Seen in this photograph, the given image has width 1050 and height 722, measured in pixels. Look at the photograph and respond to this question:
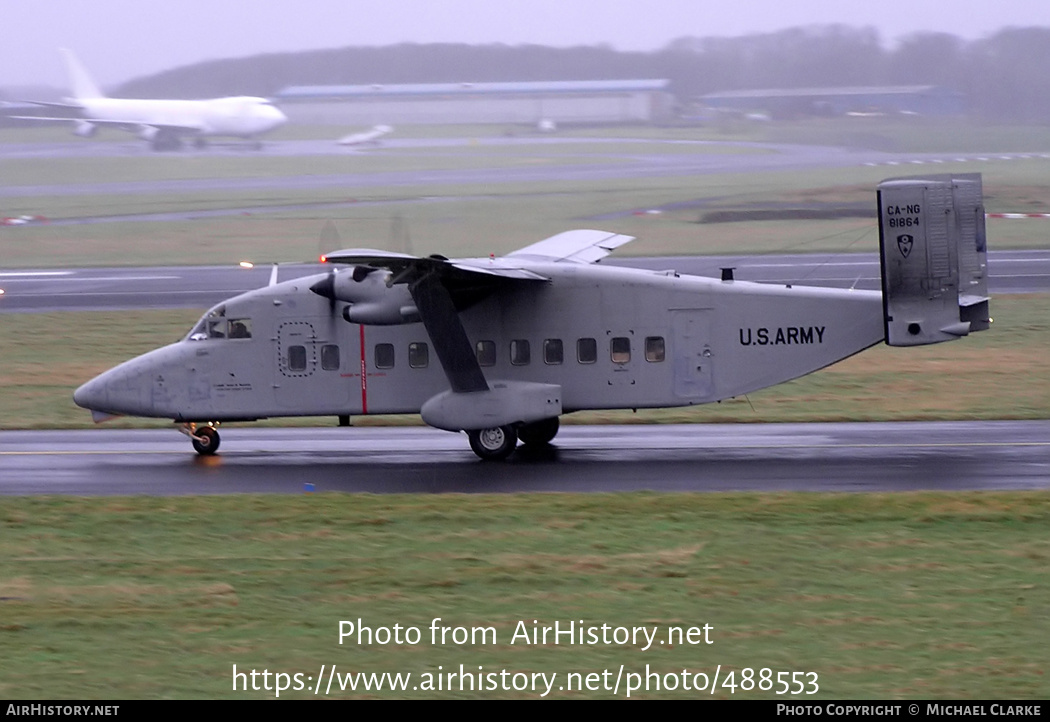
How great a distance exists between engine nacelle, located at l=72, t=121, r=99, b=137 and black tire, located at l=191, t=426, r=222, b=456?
62399 millimetres

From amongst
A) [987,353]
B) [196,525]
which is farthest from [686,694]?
[987,353]

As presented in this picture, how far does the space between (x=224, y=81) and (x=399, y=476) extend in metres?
68.0

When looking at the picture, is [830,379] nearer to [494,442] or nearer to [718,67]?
[494,442]

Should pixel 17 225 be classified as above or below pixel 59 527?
above

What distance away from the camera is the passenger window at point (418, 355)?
63.6ft

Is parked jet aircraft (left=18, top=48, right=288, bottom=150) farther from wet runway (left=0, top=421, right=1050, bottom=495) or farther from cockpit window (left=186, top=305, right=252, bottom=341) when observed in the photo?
cockpit window (left=186, top=305, right=252, bottom=341)

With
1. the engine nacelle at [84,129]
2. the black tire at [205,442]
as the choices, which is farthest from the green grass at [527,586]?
the engine nacelle at [84,129]

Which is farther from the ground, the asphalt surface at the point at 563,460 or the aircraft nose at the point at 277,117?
the aircraft nose at the point at 277,117

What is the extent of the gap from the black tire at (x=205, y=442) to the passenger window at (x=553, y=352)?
19.1 ft

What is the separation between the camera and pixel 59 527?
1488 cm

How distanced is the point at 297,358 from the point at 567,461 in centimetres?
474

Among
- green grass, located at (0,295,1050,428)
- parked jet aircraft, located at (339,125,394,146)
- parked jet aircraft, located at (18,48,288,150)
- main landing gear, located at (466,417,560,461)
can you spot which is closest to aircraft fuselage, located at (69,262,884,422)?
main landing gear, located at (466,417,560,461)

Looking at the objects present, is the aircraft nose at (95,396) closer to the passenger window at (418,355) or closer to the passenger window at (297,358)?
the passenger window at (297,358)

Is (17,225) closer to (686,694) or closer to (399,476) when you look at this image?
(399,476)
